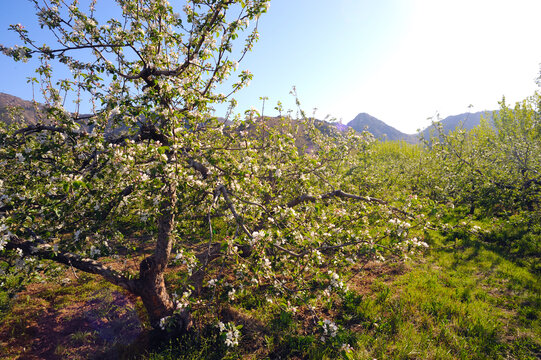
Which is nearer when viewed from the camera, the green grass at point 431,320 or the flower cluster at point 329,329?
the flower cluster at point 329,329

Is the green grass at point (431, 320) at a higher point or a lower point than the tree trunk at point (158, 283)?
→ lower

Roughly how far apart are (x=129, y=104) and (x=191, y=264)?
10.3 feet

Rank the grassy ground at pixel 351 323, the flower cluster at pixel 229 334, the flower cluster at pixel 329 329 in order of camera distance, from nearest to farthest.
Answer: the flower cluster at pixel 229 334, the flower cluster at pixel 329 329, the grassy ground at pixel 351 323

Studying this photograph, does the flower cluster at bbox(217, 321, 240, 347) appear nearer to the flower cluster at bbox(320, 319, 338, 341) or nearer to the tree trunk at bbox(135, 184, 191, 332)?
the flower cluster at bbox(320, 319, 338, 341)

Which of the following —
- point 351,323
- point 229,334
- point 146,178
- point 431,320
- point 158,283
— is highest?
point 146,178

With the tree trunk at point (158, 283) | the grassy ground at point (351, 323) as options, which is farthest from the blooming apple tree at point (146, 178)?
the grassy ground at point (351, 323)

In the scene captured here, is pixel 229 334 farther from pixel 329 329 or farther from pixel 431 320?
pixel 431 320

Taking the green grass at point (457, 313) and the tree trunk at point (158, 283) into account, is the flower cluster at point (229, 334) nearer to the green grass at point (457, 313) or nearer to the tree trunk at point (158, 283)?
the tree trunk at point (158, 283)

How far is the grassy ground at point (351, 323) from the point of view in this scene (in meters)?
4.89

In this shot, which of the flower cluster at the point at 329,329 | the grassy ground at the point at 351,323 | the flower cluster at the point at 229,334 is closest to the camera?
the flower cluster at the point at 229,334

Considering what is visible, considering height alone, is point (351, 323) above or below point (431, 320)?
below

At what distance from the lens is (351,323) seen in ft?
19.0

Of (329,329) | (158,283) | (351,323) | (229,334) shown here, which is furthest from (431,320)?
(158,283)

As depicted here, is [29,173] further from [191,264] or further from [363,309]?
[363,309]
